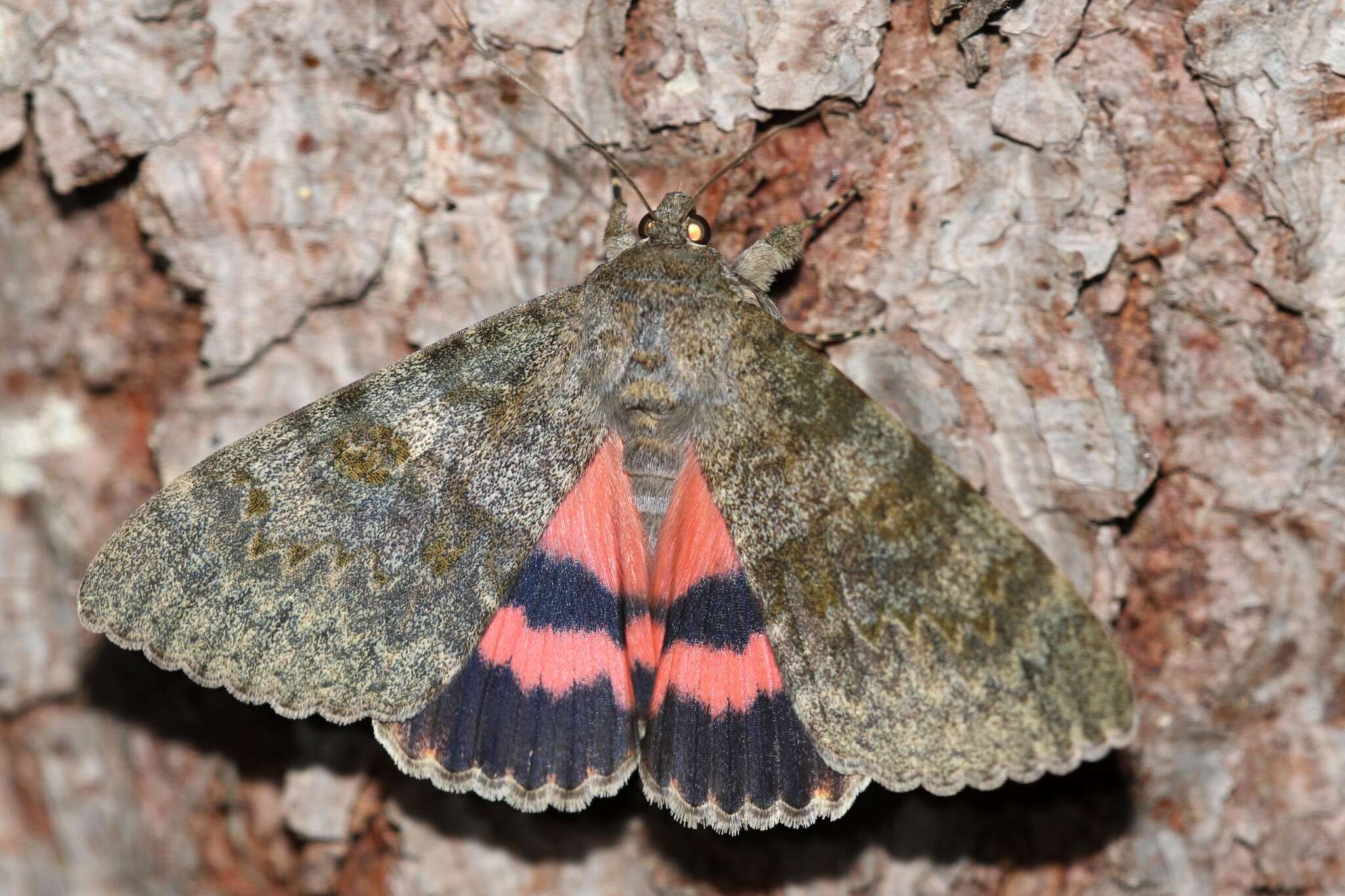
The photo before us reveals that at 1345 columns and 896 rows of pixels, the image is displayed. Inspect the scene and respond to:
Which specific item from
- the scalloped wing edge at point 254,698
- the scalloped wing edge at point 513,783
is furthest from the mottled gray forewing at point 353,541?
the scalloped wing edge at point 513,783

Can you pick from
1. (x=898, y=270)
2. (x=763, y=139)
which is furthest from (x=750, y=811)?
(x=763, y=139)

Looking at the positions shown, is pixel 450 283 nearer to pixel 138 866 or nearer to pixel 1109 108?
pixel 1109 108

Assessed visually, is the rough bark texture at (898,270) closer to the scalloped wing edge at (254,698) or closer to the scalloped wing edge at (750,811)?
the scalloped wing edge at (750,811)

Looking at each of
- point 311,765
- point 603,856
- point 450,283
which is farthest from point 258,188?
point 603,856

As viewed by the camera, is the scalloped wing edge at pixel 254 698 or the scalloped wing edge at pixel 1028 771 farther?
the scalloped wing edge at pixel 254 698

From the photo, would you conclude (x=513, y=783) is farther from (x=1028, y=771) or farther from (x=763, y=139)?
(x=763, y=139)

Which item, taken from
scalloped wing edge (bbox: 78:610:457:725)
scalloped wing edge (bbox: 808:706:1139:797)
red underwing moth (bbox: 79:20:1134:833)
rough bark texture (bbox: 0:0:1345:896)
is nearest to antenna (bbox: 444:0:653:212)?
rough bark texture (bbox: 0:0:1345:896)

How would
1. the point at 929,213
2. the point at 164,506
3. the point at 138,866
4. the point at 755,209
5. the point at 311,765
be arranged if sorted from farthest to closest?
the point at 138,866
the point at 311,765
the point at 755,209
the point at 929,213
the point at 164,506
